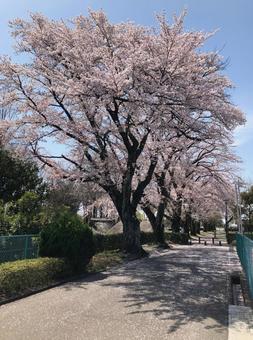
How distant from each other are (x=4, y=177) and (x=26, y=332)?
53.7ft

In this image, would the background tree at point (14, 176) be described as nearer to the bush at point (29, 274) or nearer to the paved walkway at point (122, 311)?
the bush at point (29, 274)

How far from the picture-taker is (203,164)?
114 feet

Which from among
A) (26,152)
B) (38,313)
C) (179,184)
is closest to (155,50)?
(26,152)

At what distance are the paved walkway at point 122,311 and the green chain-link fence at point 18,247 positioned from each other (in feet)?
6.63

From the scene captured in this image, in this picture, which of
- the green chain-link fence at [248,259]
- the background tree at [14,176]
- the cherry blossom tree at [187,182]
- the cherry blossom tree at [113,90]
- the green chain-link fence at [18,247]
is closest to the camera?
the green chain-link fence at [248,259]

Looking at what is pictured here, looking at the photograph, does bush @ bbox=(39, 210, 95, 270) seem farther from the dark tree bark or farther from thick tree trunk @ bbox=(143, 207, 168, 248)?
the dark tree bark

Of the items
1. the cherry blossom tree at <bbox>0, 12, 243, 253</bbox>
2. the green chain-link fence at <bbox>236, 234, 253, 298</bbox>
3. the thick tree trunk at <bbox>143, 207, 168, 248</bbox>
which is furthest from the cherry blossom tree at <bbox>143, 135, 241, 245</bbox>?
the green chain-link fence at <bbox>236, 234, 253, 298</bbox>

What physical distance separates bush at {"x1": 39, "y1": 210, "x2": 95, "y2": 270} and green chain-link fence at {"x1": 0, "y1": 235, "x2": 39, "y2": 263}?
49cm

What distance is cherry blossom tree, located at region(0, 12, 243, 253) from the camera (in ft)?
51.9

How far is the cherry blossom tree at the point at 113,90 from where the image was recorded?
51.9 feet

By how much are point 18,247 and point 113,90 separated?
7.02 meters

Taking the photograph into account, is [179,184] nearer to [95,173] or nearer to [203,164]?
[203,164]

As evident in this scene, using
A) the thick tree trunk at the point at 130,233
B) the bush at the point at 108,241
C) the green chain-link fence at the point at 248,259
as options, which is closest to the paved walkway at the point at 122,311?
the green chain-link fence at the point at 248,259

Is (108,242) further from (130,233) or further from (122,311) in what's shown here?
(122,311)
